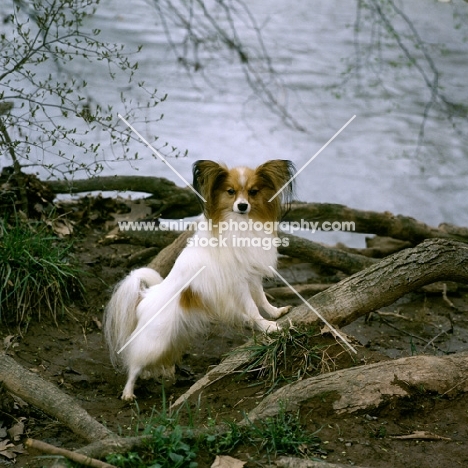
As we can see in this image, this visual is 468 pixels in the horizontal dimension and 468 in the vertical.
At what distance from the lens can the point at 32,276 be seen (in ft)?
17.2

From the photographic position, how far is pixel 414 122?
12250mm

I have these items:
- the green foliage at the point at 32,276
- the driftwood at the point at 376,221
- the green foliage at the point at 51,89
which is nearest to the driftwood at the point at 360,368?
the green foliage at the point at 32,276

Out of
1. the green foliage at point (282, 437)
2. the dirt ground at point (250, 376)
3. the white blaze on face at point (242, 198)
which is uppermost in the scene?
the white blaze on face at point (242, 198)

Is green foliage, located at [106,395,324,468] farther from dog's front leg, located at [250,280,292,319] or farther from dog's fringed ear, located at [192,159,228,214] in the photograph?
dog's fringed ear, located at [192,159,228,214]

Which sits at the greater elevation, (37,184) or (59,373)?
(37,184)

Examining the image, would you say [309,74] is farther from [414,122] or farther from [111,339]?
[111,339]

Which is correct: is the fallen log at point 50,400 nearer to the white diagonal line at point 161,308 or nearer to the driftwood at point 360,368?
the driftwood at point 360,368

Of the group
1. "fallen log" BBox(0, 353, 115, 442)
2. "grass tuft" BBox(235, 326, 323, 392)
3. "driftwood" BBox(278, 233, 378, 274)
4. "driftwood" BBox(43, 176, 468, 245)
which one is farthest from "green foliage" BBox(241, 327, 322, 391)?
"driftwood" BBox(43, 176, 468, 245)

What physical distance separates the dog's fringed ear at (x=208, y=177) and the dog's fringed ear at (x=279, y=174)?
0.26 meters

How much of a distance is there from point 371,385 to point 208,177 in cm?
175

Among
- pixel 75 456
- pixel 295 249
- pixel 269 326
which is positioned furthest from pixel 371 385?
pixel 295 249

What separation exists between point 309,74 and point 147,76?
3080 mm

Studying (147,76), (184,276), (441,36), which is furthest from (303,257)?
(441,36)

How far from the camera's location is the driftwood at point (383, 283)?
14.0 feet
